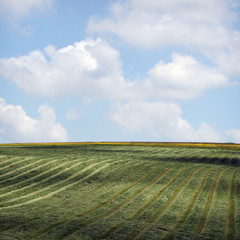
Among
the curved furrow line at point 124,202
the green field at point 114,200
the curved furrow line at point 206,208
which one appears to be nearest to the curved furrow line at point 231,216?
the green field at point 114,200

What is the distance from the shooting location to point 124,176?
2581 cm

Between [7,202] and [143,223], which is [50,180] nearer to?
[7,202]

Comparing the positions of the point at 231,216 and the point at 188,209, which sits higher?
the point at 188,209

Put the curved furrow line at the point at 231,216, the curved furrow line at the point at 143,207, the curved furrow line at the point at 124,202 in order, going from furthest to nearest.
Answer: the curved furrow line at the point at 124,202, the curved furrow line at the point at 231,216, the curved furrow line at the point at 143,207

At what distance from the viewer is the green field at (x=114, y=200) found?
45.0 feet

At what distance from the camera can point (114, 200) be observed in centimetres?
Result: 1962

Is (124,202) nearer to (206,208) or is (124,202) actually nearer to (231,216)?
(206,208)

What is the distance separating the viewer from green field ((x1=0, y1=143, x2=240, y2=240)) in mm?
13727

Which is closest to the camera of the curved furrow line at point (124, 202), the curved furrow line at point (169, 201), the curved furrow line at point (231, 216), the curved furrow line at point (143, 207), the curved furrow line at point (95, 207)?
the curved furrow line at point (95, 207)

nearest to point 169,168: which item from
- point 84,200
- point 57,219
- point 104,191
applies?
point 104,191

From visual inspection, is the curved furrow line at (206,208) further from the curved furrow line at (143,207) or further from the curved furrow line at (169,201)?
the curved furrow line at (143,207)

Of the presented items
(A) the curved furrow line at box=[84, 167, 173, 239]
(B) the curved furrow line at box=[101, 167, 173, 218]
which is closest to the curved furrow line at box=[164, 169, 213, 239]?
(A) the curved furrow line at box=[84, 167, 173, 239]

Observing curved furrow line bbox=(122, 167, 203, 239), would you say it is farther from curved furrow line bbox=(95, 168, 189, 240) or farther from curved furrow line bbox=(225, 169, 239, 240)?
curved furrow line bbox=(225, 169, 239, 240)

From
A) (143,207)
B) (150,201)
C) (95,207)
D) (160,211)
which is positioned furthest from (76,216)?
(150,201)
